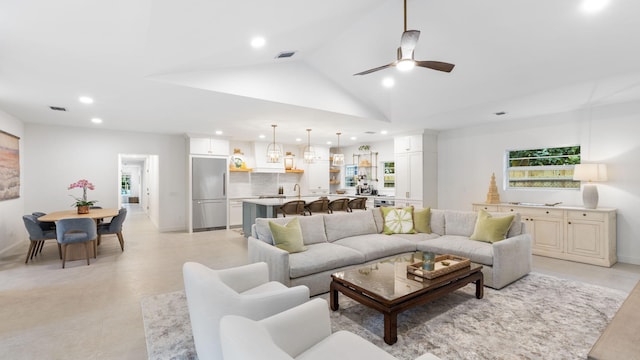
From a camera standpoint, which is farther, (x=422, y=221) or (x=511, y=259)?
(x=422, y=221)

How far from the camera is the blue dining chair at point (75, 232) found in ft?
14.8

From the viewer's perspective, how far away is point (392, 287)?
2.65 m

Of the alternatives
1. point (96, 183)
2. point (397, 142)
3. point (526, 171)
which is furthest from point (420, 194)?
point (96, 183)

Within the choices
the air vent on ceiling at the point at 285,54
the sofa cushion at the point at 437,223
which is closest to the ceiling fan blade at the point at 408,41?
the air vent on ceiling at the point at 285,54

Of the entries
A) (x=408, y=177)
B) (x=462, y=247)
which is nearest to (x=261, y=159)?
(x=408, y=177)

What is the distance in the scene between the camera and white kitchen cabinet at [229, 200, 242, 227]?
8.19 meters

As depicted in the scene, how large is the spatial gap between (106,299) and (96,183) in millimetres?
4805

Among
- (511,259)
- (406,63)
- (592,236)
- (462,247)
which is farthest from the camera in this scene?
(592,236)

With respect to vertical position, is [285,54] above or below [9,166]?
above

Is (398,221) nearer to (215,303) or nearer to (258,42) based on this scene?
(258,42)

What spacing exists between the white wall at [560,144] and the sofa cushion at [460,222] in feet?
7.59

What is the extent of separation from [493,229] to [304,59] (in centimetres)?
372

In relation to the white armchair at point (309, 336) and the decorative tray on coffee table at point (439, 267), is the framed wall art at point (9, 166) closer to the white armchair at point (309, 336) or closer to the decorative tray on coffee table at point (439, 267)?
the white armchair at point (309, 336)

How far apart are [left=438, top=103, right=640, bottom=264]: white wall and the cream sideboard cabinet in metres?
0.31
